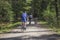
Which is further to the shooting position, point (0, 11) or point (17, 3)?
point (17, 3)

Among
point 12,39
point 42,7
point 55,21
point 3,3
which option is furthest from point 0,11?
point 42,7

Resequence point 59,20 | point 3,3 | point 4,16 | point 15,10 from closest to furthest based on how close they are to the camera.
A: point 59,20
point 3,3
point 4,16
point 15,10

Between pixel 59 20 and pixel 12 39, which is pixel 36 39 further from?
pixel 59 20

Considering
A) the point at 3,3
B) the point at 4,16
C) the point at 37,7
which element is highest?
the point at 3,3

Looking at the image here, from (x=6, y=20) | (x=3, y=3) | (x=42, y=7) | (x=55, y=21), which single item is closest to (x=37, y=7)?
(x=42, y=7)

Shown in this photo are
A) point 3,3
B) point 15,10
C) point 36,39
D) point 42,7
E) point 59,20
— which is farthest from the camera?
point 42,7

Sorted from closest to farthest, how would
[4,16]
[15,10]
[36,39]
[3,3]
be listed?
[36,39] < [3,3] < [4,16] < [15,10]

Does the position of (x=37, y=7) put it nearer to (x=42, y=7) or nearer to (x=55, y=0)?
(x=42, y=7)

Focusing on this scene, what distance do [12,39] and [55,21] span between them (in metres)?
11.6

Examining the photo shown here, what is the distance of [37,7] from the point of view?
208 feet

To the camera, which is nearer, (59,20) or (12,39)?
(12,39)

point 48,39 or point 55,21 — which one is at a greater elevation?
point 48,39

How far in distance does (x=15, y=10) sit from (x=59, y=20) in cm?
2271

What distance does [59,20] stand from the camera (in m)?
24.8
